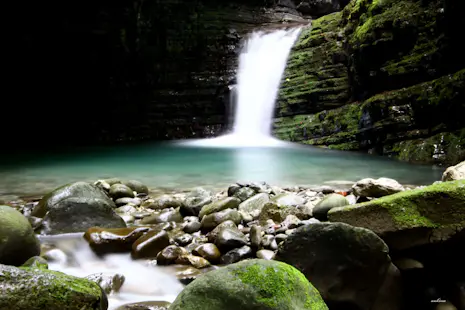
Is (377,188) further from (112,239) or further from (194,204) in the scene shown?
(112,239)

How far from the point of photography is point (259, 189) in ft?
19.6

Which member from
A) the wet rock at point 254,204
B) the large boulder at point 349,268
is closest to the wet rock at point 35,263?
the large boulder at point 349,268

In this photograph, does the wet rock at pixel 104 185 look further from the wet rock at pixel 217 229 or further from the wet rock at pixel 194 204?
the wet rock at pixel 217 229

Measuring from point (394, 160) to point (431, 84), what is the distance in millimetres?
2741

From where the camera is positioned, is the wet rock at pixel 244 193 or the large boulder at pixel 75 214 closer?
the large boulder at pixel 75 214

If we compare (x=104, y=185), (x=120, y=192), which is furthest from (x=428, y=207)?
(x=104, y=185)

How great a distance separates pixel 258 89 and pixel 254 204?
1333 centimetres

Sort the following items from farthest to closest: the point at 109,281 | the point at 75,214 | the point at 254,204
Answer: the point at 254,204
the point at 75,214
the point at 109,281

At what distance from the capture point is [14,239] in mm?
3270

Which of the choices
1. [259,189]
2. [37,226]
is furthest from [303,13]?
[37,226]

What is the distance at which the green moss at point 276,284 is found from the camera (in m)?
2.01

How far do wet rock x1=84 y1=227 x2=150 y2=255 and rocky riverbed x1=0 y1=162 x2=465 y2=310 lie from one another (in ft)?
0.04

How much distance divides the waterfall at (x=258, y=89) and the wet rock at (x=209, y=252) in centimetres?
1224

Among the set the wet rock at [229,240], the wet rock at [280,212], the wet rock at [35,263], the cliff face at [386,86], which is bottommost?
the wet rock at [35,263]
